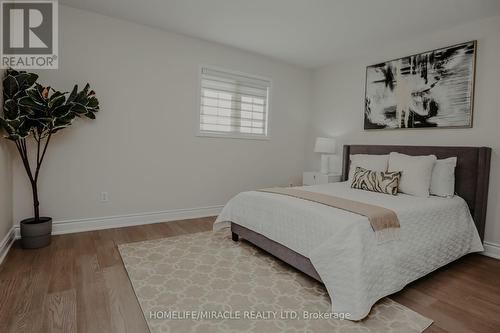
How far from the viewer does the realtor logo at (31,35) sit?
8.91 ft

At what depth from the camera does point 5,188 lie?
2.54 m

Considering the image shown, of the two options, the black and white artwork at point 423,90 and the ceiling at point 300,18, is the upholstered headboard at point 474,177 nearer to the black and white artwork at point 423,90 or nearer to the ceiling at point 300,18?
the black and white artwork at point 423,90

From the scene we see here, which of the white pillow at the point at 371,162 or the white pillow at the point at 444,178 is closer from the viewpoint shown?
the white pillow at the point at 444,178

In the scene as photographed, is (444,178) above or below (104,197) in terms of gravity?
above

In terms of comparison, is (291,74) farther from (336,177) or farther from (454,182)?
(454,182)

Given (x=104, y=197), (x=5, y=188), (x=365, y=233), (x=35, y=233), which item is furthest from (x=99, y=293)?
(x=365, y=233)

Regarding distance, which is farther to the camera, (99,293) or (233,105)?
(233,105)

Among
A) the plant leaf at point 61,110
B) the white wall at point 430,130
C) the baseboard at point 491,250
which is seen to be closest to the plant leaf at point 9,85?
the plant leaf at point 61,110

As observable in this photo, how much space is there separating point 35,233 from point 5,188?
504 mm

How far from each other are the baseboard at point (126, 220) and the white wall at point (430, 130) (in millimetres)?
2310

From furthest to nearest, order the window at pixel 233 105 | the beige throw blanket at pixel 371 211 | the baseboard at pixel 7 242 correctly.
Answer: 1. the window at pixel 233 105
2. the baseboard at pixel 7 242
3. the beige throw blanket at pixel 371 211

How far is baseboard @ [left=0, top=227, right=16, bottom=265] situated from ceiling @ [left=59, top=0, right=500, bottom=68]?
248cm

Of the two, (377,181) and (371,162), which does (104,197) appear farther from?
(371,162)

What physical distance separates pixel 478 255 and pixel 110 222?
4225mm
